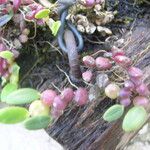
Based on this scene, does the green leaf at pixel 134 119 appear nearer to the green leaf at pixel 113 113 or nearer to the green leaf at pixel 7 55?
the green leaf at pixel 113 113

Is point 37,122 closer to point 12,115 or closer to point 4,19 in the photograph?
point 12,115

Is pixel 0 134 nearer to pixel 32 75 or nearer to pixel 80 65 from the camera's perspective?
pixel 32 75

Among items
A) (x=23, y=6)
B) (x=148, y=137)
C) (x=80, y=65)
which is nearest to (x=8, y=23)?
(x=23, y=6)

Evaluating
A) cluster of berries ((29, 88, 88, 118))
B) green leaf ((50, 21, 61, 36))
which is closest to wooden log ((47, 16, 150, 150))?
cluster of berries ((29, 88, 88, 118))

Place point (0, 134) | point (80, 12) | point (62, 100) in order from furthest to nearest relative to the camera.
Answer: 1. point (0, 134)
2. point (80, 12)
3. point (62, 100)

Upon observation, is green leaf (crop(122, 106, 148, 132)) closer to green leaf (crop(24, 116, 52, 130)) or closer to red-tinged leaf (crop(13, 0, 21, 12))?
green leaf (crop(24, 116, 52, 130))

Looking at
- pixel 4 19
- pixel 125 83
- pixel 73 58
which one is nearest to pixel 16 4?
pixel 4 19
